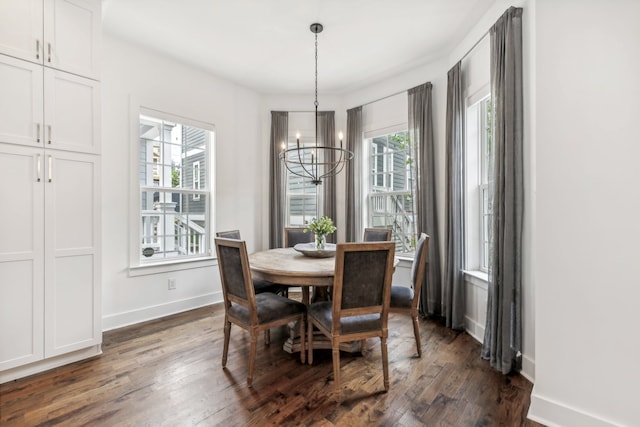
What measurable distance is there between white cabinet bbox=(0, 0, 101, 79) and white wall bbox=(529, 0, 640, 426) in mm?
3187

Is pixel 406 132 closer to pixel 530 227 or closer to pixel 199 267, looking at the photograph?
pixel 530 227

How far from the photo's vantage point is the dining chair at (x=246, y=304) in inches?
80.0

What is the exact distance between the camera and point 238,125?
420cm

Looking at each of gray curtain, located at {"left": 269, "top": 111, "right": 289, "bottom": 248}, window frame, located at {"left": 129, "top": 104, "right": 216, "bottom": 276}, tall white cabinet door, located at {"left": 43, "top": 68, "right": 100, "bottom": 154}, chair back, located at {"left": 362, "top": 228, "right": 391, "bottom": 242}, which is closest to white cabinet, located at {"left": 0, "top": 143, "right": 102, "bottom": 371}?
tall white cabinet door, located at {"left": 43, "top": 68, "right": 100, "bottom": 154}

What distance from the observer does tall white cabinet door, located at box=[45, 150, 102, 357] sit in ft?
7.26

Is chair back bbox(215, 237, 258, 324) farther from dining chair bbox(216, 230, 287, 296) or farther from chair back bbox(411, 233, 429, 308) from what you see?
chair back bbox(411, 233, 429, 308)

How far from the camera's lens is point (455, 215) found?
3074 mm

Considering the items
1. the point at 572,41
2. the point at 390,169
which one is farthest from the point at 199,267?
the point at 572,41

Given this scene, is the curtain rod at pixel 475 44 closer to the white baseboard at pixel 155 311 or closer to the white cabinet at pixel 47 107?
the white cabinet at pixel 47 107

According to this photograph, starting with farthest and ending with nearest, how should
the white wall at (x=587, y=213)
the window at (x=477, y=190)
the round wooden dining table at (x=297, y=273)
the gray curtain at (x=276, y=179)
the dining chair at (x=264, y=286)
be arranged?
the gray curtain at (x=276, y=179), the window at (x=477, y=190), the dining chair at (x=264, y=286), the round wooden dining table at (x=297, y=273), the white wall at (x=587, y=213)

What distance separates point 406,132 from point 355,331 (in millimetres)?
A: 2849

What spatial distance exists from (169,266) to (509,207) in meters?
3.50

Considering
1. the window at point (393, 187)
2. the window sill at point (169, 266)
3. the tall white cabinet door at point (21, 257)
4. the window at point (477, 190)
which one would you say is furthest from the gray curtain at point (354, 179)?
the tall white cabinet door at point (21, 257)

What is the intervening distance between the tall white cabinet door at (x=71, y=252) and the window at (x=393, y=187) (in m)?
3.23
